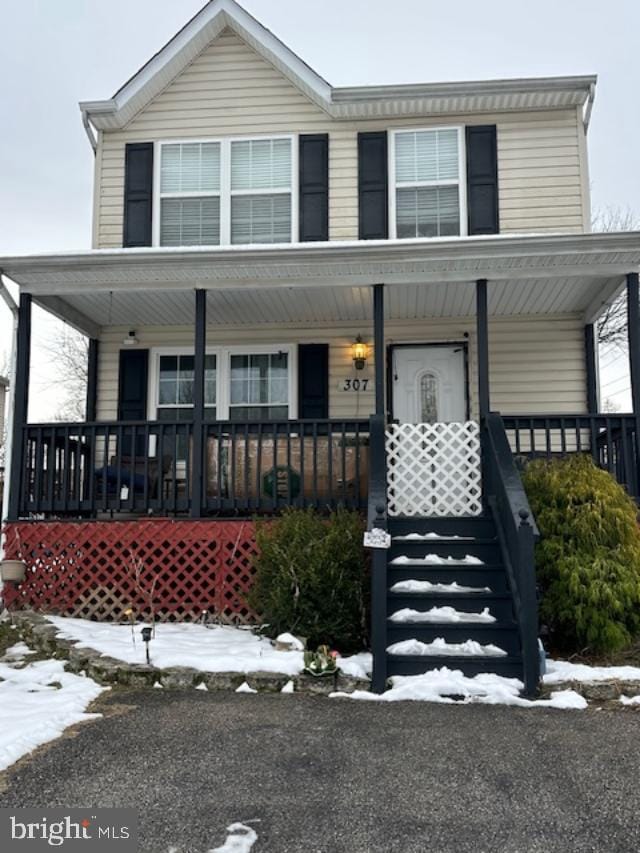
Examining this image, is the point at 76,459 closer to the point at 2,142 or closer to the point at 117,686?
the point at 117,686

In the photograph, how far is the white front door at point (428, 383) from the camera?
28.8 feet

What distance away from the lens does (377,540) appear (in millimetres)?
4867

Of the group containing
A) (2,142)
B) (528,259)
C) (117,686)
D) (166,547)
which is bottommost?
(117,686)

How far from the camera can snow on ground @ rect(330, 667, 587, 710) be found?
432 cm

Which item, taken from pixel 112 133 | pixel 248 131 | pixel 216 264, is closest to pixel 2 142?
pixel 112 133

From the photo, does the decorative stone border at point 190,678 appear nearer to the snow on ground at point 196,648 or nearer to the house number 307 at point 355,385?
the snow on ground at point 196,648

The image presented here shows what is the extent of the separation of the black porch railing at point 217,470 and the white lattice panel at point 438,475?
35 centimetres

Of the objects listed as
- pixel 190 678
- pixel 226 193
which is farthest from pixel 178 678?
pixel 226 193

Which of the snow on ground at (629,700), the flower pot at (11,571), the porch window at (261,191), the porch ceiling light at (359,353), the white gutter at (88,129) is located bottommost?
the snow on ground at (629,700)

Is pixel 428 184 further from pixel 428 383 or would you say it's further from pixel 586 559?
pixel 586 559

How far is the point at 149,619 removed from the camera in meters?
6.62

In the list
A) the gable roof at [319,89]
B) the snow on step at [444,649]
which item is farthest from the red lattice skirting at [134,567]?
the gable roof at [319,89]

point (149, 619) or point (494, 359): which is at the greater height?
point (494, 359)

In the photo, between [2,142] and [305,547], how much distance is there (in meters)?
19.3
